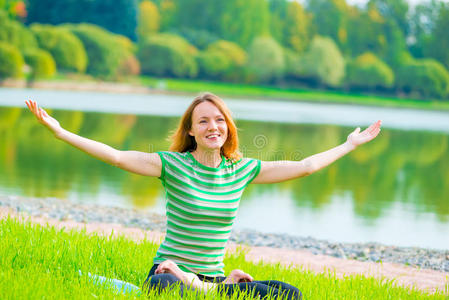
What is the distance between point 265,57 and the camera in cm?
7819

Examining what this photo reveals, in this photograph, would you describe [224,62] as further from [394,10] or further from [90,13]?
[394,10]

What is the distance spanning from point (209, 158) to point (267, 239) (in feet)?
14.0

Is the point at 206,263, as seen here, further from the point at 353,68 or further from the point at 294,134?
the point at 353,68

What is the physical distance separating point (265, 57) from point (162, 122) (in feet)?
172

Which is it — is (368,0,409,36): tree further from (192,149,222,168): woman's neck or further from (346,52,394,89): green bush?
(192,149,222,168): woman's neck

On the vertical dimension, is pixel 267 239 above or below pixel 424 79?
below

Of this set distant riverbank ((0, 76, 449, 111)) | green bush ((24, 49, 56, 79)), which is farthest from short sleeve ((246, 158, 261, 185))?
green bush ((24, 49, 56, 79))

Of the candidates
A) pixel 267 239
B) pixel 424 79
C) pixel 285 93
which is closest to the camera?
pixel 267 239

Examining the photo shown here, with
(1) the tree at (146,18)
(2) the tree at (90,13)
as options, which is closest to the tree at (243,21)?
(1) the tree at (146,18)

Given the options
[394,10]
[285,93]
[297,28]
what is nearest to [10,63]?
[285,93]

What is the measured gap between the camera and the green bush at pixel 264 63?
78.2 metres

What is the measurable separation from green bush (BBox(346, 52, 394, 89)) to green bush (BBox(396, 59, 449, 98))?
1.65m

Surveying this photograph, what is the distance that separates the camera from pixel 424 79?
77.6 meters

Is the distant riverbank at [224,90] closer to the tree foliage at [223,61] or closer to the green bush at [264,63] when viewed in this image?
the tree foliage at [223,61]
